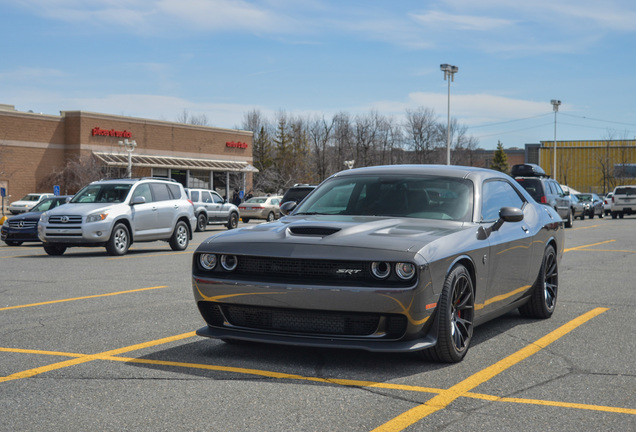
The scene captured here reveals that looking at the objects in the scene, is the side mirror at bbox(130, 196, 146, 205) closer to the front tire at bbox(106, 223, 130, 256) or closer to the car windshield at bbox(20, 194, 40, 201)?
the front tire at bbox(106, 223, 130, 256)

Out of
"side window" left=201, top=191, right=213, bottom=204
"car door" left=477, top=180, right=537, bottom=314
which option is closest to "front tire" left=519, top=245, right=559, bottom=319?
"car door" left=477, top=180, right=537, bottom=314

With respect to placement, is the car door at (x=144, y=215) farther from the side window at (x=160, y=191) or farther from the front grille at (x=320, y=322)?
the front grille at (x=320, y=322)

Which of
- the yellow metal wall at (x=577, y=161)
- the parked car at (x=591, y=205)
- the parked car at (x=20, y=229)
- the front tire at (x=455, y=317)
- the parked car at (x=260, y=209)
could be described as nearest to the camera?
the front tire at (x=455, y=317)

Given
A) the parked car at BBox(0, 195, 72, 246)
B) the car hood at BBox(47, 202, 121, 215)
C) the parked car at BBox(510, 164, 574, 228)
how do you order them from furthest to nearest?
the parked car at BBox(510, 164, 574, 228) < the parked car at BBox(0, 195, 72, 246) < the car hood at BBox(47, 202, 121, 215)

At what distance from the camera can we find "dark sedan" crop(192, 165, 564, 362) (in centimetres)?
541

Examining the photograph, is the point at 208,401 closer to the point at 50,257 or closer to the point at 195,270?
the point at 195,270

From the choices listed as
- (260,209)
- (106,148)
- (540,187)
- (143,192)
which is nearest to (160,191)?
(143,192)

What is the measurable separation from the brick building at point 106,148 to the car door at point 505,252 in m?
47.6

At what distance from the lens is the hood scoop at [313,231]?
19.0 feet

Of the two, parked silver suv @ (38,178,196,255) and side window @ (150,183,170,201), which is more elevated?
side window @ (150,183,170,201)

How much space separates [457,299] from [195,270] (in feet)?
6.43

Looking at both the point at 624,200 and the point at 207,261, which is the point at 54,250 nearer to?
the point at 207,261

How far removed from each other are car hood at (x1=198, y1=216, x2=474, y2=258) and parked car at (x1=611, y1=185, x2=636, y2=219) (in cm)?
4061

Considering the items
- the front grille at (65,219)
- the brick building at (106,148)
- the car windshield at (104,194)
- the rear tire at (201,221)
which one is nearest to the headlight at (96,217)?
the front grille at (65,219)
